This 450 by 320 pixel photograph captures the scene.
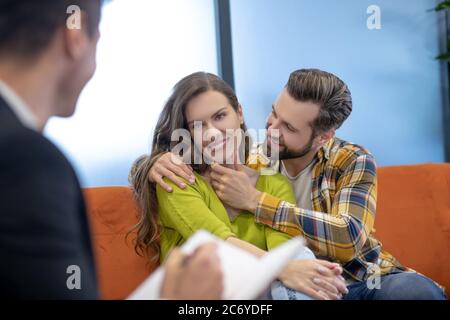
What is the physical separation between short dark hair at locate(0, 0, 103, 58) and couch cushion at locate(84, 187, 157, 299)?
0.70 meters

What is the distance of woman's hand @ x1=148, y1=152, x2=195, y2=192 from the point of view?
0.91 meters

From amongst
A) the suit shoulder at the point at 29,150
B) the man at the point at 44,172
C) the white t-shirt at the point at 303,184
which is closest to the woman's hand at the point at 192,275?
the man at the point at 44,172

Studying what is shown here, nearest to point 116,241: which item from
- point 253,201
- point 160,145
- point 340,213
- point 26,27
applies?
point 160,145

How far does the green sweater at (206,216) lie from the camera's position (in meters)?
0.88

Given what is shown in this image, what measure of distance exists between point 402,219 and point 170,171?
63 cm

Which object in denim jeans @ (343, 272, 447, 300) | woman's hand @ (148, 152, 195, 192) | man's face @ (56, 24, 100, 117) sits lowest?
denim jeans @ (343, 272, 447, 300)

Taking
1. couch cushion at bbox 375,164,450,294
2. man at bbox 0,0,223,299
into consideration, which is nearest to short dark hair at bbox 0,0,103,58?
man at bbox 0,0,223,299

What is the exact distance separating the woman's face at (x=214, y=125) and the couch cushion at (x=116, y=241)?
11.4 inches

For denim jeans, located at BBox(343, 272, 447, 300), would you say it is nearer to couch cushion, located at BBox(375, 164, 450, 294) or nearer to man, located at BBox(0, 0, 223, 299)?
couch cushion, located at BBox(375, 164, 450, 294)

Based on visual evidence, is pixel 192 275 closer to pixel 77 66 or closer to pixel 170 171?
pixel 77 66

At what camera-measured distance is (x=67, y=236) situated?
0.33 m
